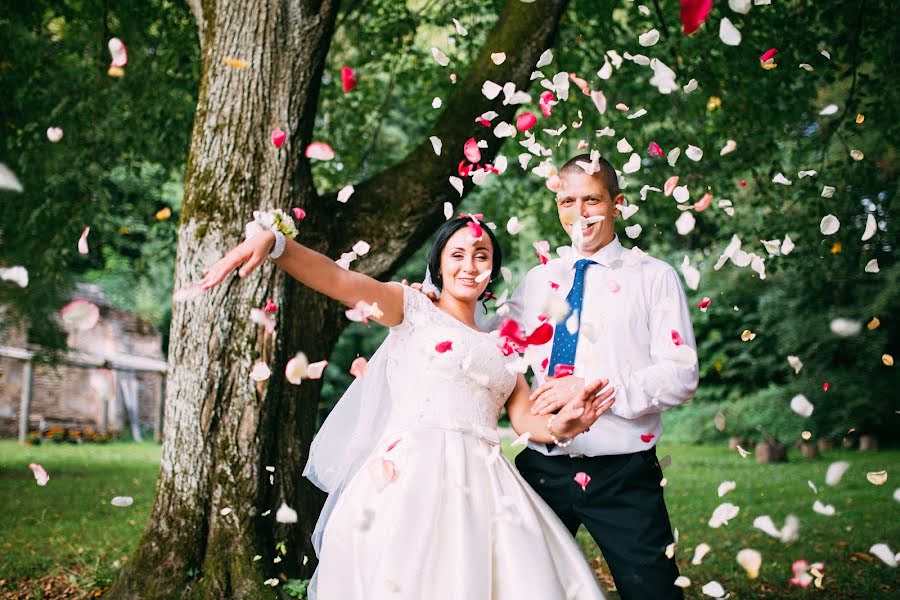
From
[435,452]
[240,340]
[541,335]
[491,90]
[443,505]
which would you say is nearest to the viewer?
[443,505]

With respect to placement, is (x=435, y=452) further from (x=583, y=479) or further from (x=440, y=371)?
(x=583, y=479)

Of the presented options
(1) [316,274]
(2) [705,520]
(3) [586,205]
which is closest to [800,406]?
(3) [586,205]

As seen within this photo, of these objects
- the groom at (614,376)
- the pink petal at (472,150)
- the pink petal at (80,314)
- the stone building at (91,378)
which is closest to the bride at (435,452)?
the groom at (614,376)

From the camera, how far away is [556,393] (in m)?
3.05

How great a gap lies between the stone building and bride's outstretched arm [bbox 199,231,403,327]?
13944mm

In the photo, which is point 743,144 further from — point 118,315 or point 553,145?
point 118,315

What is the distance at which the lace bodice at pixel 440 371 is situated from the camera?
3.23 meters

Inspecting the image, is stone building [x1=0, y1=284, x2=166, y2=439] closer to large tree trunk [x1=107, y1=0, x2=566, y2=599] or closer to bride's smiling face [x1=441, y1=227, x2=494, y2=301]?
large tree trunk [x1=107, y1=0, x2=566, y2=599]

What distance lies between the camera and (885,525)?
25.3 ft

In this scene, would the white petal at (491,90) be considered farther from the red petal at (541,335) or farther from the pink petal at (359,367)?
the pink petal at (359,367)

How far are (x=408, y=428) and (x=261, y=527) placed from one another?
148 centimetres

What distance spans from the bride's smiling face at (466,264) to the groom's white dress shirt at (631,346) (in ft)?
0.94

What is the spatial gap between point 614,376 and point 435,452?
2.38 ft

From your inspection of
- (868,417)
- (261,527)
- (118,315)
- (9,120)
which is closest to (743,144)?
(261,527)
